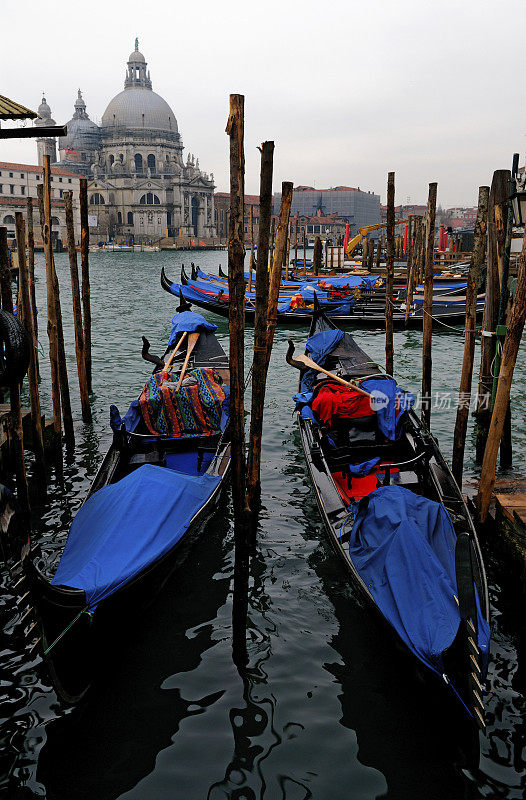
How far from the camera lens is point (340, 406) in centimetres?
518

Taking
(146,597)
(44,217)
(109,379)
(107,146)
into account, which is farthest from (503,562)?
(107,146)

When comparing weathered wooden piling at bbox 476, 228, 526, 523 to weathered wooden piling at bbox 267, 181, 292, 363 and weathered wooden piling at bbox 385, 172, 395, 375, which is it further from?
weathered wooden piling at bbox 385, 172, 395, 375

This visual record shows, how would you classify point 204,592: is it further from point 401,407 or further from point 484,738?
point 401,407

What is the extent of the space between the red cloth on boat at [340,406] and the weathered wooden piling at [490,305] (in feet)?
3.17

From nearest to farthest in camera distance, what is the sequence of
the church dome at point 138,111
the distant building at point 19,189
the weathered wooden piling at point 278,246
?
the weathered wooden piling at point 278,246
the distant building at point 19,189
the church dome at point 138,111

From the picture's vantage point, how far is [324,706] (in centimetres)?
294

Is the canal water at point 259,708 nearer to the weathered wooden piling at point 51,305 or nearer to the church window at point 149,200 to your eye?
the weathered wooden piling at point 51,305

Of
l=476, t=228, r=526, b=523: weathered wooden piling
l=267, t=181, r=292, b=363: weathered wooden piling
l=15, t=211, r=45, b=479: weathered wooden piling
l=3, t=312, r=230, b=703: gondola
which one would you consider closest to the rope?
l=3, t=312, r=230, b=703: gondola

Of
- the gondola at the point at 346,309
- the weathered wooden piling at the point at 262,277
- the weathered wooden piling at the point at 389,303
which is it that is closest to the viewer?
the weathered wooden piling at the point at 262,277

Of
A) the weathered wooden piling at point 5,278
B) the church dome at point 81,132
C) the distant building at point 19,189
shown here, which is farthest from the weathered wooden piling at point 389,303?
the church dome at point 81,132

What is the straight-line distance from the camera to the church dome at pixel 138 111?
6869cm

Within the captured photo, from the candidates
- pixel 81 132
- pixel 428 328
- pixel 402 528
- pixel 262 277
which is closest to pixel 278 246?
pixel 262 277

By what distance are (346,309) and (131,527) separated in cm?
1189

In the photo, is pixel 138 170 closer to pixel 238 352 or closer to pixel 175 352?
pixel 175 352
